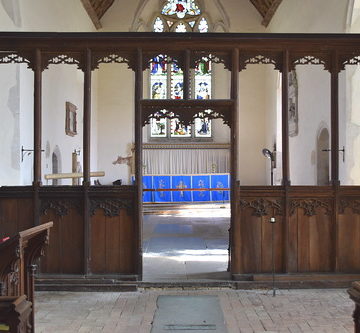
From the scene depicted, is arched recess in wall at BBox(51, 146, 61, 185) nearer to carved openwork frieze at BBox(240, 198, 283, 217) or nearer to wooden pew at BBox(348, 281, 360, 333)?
carved openwork frieze at BBox(240, 198, 283, 217)

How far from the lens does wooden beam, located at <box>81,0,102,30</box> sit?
13.6 metres

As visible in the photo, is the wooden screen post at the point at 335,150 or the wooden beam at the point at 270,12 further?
the wooden beam at the point at 270,12

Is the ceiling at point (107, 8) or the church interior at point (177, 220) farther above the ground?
the ceiling at point (107, 8)

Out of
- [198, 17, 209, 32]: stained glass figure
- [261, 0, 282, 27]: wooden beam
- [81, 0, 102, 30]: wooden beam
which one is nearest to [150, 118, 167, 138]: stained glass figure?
[198, 17, 209, 32]: stained glass figure

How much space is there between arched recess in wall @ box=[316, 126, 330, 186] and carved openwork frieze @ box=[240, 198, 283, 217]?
492 centimetres

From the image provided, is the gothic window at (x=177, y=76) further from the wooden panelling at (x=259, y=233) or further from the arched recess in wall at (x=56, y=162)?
the wooden panelling at (x=259, y=233)

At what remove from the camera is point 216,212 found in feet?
40.0

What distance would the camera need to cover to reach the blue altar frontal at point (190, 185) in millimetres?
13594

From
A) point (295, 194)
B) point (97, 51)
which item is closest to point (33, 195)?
point (97, 51)

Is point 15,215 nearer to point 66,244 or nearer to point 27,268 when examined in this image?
point 66,244

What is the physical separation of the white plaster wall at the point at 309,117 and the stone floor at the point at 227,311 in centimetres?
532

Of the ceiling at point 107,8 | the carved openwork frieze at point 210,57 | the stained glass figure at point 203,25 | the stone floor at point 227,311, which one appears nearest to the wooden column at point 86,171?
the stone floor at point 227,311

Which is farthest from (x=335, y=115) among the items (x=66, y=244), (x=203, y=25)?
(x=203, y=25)

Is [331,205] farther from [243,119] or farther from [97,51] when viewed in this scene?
[243,119]
